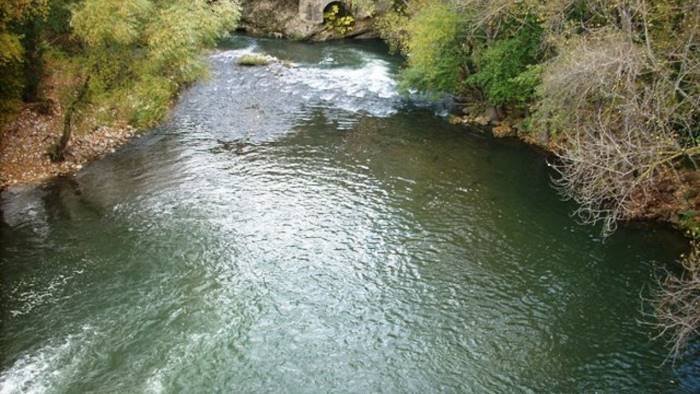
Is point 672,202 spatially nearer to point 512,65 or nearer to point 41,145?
point 512,65

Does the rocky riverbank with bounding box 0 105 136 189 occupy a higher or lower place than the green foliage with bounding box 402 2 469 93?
lower

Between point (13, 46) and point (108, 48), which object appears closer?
point (13, 46)

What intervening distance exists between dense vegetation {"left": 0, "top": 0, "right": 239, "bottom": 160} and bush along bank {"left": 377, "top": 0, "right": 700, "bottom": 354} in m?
12.5

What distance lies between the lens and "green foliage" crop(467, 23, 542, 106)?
28703 mm

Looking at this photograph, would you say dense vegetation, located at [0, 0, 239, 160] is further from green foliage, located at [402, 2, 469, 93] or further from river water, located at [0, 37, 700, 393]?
green foliage, located at [402, 2, 469, 93]

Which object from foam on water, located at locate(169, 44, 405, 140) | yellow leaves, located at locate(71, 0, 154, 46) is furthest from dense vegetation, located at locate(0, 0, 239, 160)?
foam on water, located at locate(169, 44, 405, 140)

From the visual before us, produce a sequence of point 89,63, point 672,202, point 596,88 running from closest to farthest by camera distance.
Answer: point 596,88
point 672,202
point 89,63

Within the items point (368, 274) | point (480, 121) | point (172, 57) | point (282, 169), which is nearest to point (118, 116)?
point (172, 57)

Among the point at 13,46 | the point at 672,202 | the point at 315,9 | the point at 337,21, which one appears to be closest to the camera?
the point at 13,46

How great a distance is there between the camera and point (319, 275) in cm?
1936

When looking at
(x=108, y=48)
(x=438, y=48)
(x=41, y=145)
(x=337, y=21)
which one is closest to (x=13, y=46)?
(x=108, y=48)

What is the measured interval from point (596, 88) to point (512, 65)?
12144 millimetres

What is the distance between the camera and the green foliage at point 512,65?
94.2 feet

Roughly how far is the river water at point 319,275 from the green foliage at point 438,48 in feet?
15.3
